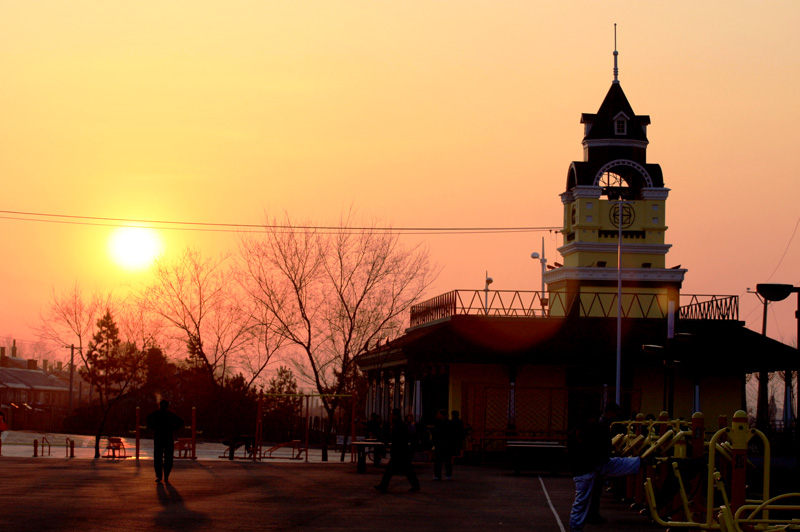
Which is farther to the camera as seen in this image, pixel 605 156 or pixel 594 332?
pixel 605 156

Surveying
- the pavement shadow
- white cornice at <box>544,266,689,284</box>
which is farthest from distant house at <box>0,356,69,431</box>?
the pavement shadow

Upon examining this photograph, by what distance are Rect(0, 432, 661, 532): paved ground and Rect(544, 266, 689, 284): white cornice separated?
2687 centimetres

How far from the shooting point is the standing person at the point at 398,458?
23531 millimetres

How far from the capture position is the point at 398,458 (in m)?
24.0

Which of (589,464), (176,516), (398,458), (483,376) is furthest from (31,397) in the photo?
(589,464)

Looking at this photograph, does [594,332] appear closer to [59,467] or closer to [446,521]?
[59,467]

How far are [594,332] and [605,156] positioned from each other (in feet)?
61.5

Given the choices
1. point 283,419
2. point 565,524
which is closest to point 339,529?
point 565,524

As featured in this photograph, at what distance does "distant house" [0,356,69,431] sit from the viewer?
266 feet

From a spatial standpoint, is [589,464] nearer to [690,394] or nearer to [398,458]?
[398,458]

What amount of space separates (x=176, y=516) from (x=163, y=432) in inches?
257

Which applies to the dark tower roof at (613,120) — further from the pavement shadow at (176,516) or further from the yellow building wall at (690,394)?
the pavement shadow at (176,516)

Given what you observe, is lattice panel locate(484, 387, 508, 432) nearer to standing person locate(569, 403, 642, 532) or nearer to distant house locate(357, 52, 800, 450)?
distant house locate(357, 52, 800, 450)

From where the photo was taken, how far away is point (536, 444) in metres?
31.5
